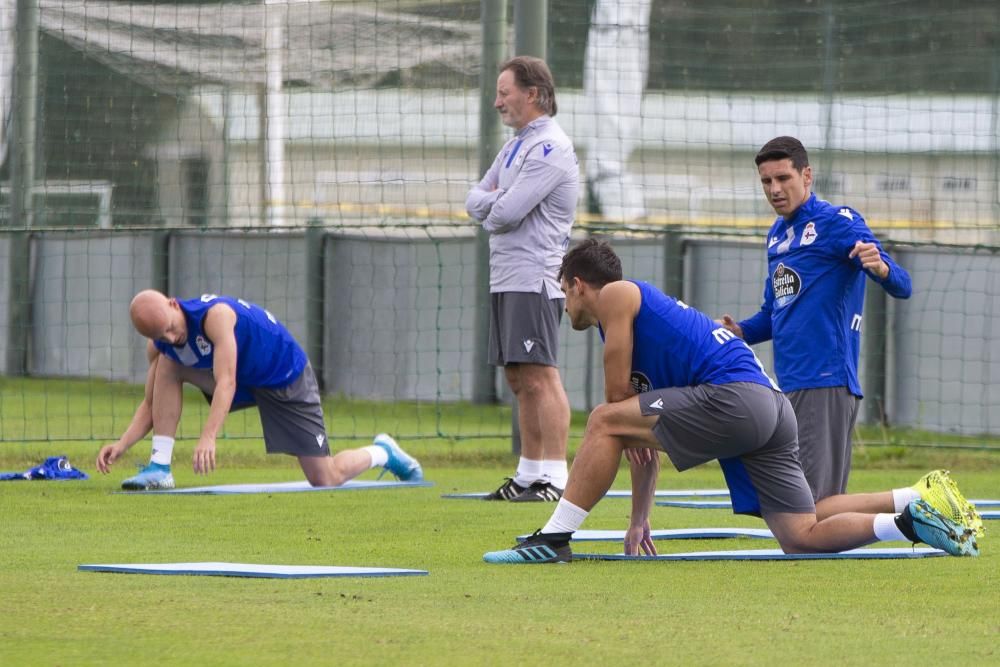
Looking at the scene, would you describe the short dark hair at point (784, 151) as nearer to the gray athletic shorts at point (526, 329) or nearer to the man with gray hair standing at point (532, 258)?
the man with gray hair standing at point (532, 258)

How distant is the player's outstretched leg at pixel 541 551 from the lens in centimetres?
665

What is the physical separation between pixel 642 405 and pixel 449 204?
6.39 m

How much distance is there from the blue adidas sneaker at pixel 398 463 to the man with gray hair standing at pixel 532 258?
95 cm

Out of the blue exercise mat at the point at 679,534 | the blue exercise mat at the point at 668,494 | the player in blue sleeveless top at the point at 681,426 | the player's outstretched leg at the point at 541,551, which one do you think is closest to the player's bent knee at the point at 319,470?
the blue exercise mat at the point at 668,494

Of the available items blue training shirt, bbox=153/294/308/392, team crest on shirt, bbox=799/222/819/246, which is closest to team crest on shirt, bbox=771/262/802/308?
team crest on shirt, bbox=799/222/819/246

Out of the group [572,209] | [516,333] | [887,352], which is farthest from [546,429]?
[887,352]

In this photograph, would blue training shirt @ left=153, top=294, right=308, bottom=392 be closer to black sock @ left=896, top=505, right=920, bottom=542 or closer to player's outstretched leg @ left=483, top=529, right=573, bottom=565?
player's outstretched leg @ left=483, top=529, right=573, bottom=565

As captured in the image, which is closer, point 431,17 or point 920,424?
point 431,17

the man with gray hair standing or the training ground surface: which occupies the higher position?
the man with gray hair standing

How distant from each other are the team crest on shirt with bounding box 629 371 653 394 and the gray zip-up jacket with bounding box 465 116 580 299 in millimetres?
2560

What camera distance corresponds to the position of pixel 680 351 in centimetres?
675

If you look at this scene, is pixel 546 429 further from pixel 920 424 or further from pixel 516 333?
pixel 920 424

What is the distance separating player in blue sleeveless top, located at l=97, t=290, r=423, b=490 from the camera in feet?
30.7

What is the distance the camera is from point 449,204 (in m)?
12.9
